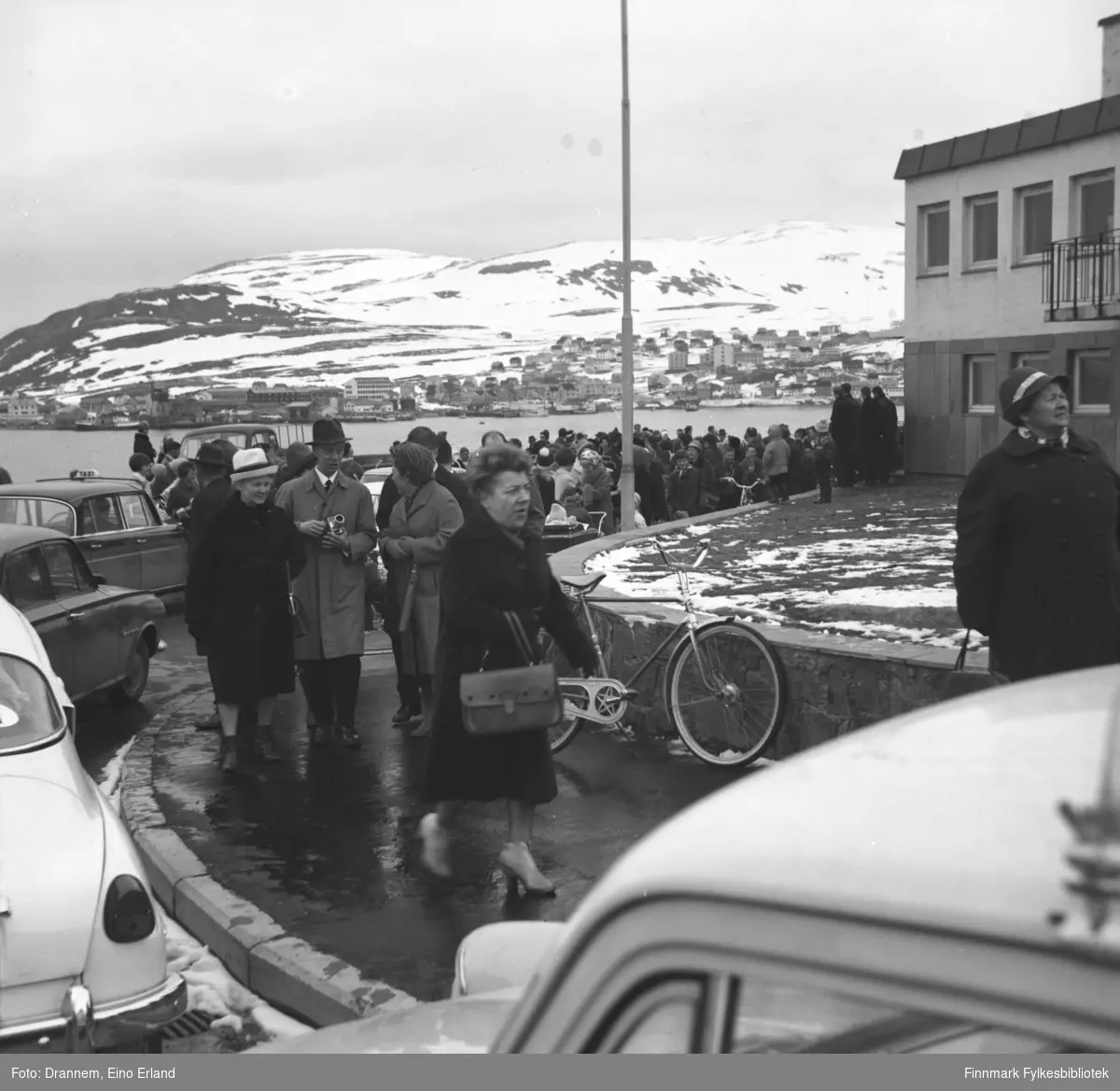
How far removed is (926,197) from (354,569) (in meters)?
23.8

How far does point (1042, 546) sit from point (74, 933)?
3.43 m

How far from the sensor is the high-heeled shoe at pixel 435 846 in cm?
668

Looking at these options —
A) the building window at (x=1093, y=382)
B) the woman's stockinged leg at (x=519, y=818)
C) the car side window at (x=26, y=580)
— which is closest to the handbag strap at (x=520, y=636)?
the woman's stockinged leg at (x=519, y=818)

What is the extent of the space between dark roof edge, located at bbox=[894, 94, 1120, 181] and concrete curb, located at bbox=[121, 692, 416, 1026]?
23114mm

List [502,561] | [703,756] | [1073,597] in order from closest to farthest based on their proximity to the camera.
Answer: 1. [1073,597]
2. [502,561]
3. [703,756]

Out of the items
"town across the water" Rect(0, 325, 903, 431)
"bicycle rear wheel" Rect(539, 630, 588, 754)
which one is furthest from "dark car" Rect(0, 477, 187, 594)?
"town across the water" Rect(0, 325, 903, 431)

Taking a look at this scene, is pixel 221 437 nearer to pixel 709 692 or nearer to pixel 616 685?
pixel 616 685

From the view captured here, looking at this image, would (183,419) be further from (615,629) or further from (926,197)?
(615,629)

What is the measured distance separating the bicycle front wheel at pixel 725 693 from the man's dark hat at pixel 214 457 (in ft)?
11.8

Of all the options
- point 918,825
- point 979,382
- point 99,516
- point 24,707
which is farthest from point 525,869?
point 979,382

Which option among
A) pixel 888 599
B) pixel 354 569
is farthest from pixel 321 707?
pixel 888 599

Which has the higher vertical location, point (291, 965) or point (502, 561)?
Result: point (502, 561)

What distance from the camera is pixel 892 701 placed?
7625mm

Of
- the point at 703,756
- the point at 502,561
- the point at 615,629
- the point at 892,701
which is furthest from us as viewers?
the point at 615,629
